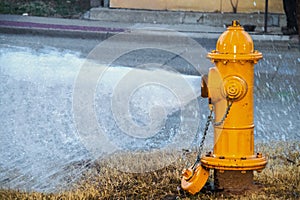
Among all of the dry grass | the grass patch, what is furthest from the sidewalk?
the dry grass

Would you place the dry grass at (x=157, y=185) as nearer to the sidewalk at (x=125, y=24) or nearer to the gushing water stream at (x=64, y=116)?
the gushing water stream at (x=64, y=116)

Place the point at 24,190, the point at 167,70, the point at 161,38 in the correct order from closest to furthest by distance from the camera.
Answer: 1. the point at 24,190
2. the point at 167,70
3. the point at 161,38

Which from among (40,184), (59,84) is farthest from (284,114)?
(40,184)

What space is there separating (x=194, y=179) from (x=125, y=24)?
15.0 m

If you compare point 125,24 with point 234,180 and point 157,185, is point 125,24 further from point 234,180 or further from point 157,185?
point 234,180

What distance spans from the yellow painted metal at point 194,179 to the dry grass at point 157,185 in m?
0.07

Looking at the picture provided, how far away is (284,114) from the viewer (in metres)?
8.51

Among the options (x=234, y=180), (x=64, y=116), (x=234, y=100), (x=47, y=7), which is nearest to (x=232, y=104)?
(x=234, y=100)

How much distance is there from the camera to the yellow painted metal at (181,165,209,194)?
472 centimetres

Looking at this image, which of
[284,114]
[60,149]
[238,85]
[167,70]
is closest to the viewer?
[238,85]

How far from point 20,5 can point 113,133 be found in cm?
1479

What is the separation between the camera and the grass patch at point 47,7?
2097 cm

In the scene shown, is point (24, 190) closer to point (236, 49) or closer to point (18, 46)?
point (236, 49)

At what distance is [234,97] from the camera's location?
4621mm
